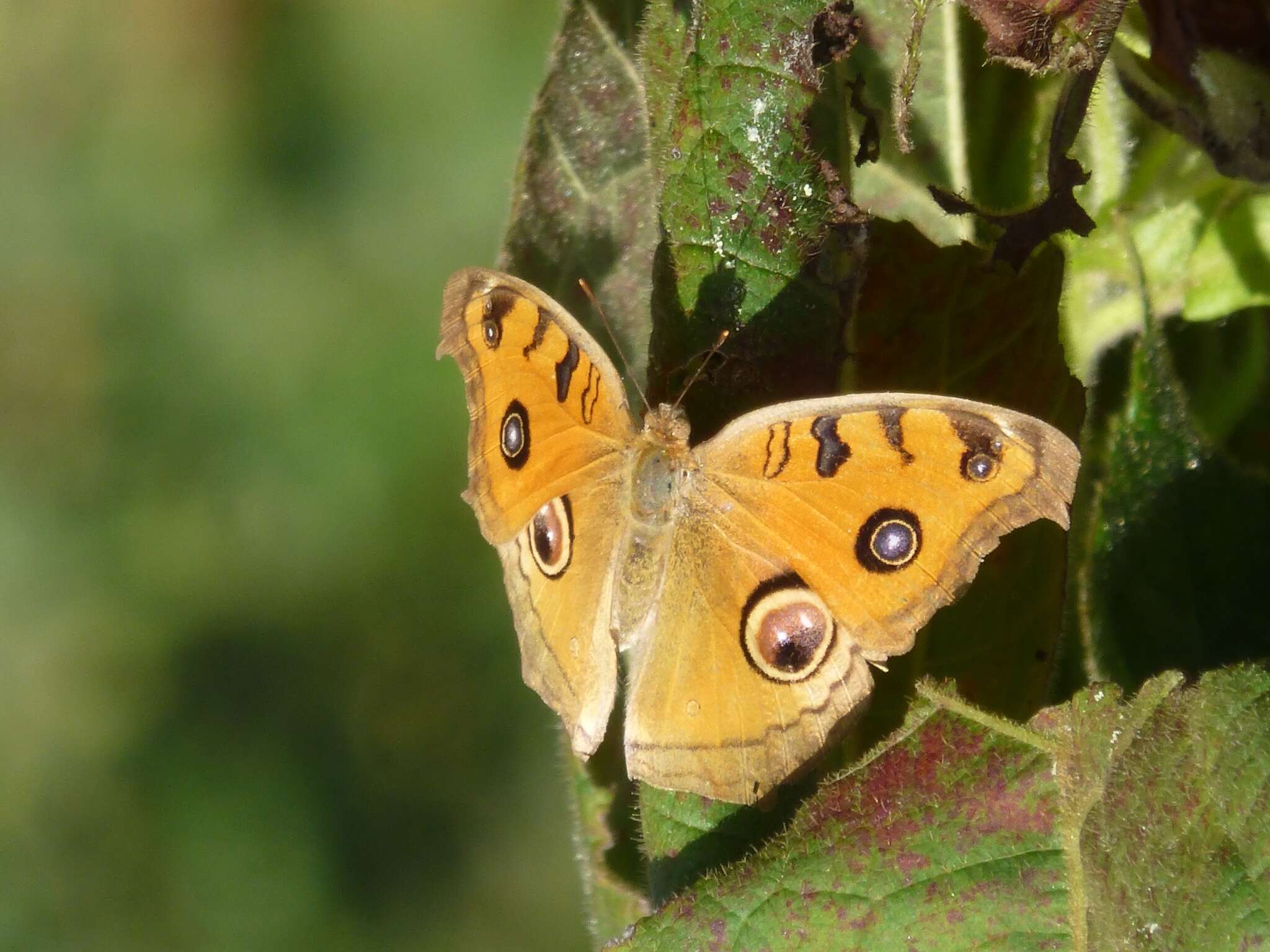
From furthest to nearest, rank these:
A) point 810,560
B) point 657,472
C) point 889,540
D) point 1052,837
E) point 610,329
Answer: point 610,329
point 657,472
point 810,560
point 889,540
point 1052,837

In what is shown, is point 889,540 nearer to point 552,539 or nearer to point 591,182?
point 552,539

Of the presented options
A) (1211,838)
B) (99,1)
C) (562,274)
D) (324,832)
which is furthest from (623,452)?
(99,1)

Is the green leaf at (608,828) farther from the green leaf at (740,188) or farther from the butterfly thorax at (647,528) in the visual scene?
the green leaf at (740,188)

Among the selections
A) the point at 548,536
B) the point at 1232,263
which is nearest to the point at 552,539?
the point at 548,536

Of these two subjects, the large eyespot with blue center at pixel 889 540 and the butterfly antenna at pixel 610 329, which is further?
the butterfly antenna at pixel 610 329

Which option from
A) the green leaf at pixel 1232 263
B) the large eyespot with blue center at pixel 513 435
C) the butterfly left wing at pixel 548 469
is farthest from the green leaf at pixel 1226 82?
the large eyespot with blue center at pixel 513 435

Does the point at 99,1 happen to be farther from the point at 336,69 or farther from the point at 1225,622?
the point at 1225,622
